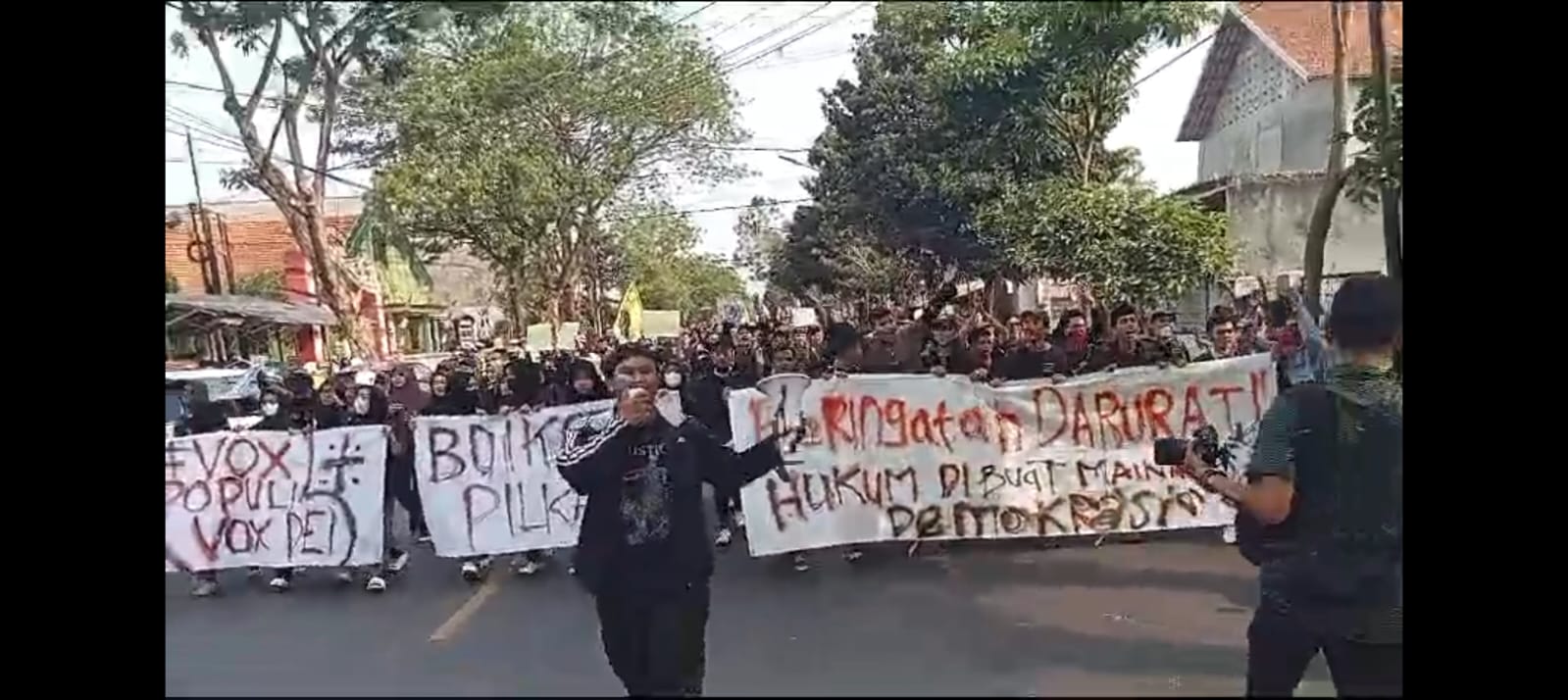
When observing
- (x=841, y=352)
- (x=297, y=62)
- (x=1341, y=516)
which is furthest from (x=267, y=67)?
(x=1341, y=516)

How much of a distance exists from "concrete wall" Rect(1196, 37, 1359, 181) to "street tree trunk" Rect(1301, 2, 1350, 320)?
2 cm

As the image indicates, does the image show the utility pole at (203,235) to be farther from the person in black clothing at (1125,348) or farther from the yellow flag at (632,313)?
the person in black clothing at (1125,348)

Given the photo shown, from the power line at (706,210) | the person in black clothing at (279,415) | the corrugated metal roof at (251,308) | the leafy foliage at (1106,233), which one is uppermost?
the power line at (706,210)

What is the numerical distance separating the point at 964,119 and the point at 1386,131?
3.13 feet

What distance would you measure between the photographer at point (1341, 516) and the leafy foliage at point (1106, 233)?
347 millimetres

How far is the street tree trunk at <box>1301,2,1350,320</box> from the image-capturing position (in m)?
2.73

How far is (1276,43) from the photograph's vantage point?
278cm

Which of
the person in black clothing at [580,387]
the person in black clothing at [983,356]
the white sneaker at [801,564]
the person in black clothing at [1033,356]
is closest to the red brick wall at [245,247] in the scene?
the person in black clothing at [580,387]

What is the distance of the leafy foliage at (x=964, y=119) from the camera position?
2762 mm

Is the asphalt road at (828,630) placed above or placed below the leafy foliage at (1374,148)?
below

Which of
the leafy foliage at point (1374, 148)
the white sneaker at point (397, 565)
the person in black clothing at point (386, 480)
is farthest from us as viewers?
the white sneaker at point (397, 565)

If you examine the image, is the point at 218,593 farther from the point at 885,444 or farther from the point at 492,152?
the point at 885,444
